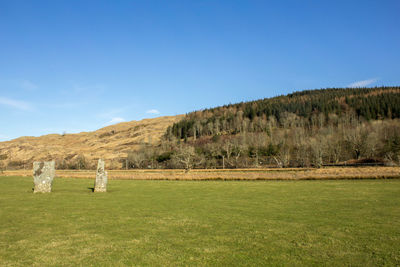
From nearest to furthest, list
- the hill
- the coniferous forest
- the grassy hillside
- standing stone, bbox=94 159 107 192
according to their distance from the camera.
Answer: standing stone, bbox=94 159 107 192
the coniferous forest
the hill
the grassy hillside

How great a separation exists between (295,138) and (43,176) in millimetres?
103615

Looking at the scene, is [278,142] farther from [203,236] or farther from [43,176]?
[203,236]

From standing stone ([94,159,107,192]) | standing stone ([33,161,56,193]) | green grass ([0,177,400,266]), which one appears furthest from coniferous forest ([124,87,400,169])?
green grass ([0,177,400,266])

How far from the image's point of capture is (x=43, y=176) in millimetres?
21750

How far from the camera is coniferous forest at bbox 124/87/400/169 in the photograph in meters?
83.4

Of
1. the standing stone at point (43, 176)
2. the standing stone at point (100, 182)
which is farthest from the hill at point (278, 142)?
the standing stone at point (43, 176)

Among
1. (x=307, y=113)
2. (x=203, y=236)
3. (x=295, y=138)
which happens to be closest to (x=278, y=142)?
(x=295, y=138)

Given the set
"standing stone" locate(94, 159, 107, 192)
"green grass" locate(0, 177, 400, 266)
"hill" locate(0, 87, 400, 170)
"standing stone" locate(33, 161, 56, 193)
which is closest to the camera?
"green grass" locate(0, 177, 400, 266)

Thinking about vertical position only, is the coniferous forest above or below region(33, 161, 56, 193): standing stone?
above

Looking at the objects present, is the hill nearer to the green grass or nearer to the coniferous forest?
the coniferous forest

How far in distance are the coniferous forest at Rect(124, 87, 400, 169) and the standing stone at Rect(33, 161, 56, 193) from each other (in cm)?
4058

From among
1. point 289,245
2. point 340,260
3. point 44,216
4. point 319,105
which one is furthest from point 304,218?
point 319,105

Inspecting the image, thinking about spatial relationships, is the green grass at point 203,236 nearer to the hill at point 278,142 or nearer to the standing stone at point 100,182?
the standing stone at point 100,182

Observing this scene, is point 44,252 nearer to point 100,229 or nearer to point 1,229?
point 100,229
